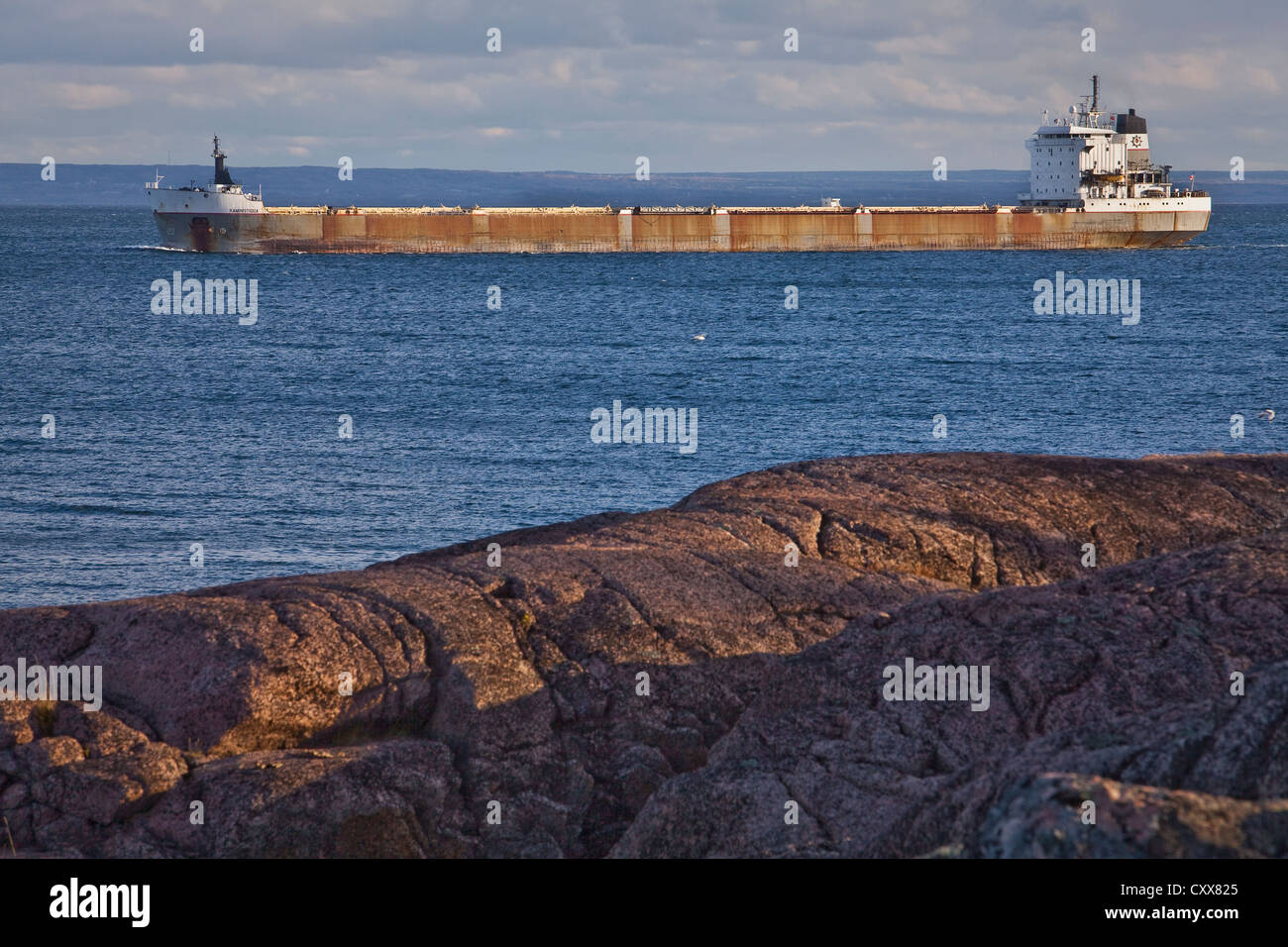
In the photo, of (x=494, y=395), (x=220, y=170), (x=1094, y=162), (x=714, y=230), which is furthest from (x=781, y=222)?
(x=494, y=395)

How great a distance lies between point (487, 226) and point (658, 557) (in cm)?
9494

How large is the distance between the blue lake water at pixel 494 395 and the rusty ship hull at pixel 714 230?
16.7m

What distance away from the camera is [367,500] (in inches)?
1013

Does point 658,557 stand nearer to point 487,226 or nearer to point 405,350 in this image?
point 405,350

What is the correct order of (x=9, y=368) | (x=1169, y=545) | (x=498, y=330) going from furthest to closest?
1. (x=498, y=330)
2. (x=9, y=368)
3. (x=1169, y=545)

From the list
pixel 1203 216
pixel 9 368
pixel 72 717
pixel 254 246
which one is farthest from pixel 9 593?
pixel 1203 216

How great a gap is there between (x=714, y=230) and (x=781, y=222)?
5198 mm

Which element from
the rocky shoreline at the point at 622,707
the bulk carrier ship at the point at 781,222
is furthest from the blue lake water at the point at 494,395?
the bulk carrier ship at the point at 781,222


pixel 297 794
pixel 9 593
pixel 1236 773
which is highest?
pixel 1236 773

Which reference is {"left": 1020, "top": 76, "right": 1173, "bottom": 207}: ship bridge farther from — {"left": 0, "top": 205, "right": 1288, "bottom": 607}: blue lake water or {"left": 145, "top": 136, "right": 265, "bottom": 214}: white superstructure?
{"left": 145, "top": 136, "right": 265, "bottom": 214}: white superstructure

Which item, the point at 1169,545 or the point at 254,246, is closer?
the point at 1169,545

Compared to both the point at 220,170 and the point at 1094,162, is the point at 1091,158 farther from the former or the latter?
the point at 220,170

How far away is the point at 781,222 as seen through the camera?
10444cm

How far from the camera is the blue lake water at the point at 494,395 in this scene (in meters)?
24.2
